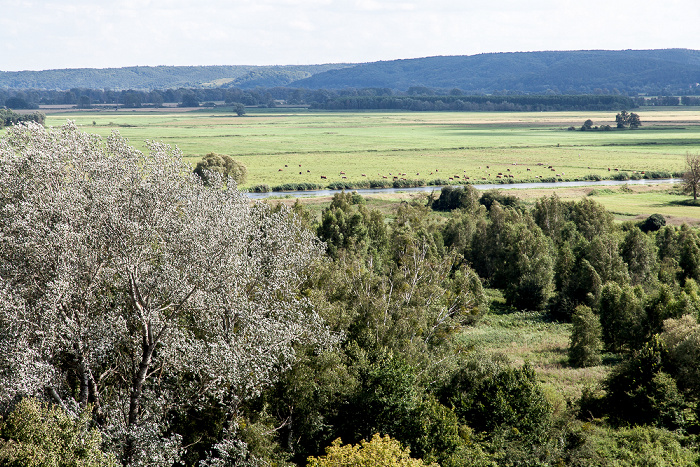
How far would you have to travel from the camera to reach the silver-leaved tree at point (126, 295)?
2558cm

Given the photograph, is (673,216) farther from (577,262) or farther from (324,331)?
(324,331)

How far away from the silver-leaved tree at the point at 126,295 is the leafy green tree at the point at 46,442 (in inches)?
81.5

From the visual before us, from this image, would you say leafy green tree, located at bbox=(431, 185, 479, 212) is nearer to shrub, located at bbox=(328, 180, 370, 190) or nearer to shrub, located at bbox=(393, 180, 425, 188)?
shrub, located at bbox=(393, 180, 425, 188)

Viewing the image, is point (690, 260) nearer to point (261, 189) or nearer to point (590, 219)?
point (590, 219)

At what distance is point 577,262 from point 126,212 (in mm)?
53137

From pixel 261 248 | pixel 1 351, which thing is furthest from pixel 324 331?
pixel 1 351

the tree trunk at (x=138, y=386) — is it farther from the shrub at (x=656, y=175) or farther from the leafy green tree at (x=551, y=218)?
the shrub at (x=656, y=175)

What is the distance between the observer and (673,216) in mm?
99375

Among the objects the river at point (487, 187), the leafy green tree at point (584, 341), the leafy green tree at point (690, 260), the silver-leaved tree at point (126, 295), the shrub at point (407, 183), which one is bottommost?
the leafy green tree at point (584, 341)

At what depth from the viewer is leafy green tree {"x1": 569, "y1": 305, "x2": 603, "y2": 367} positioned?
157ft

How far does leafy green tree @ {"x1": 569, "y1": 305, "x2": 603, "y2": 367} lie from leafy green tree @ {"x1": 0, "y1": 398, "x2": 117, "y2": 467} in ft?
121

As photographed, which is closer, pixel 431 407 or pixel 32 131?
pixel 32 131

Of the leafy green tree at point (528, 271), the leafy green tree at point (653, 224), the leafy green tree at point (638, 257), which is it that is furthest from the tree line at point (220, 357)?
the leafy green tree at point (653, 224)

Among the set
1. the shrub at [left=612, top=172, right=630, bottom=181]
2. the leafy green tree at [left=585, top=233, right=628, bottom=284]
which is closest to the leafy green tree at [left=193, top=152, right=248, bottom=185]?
the leafy green tree at [left=585, top=233, right=628, bottom=284]
